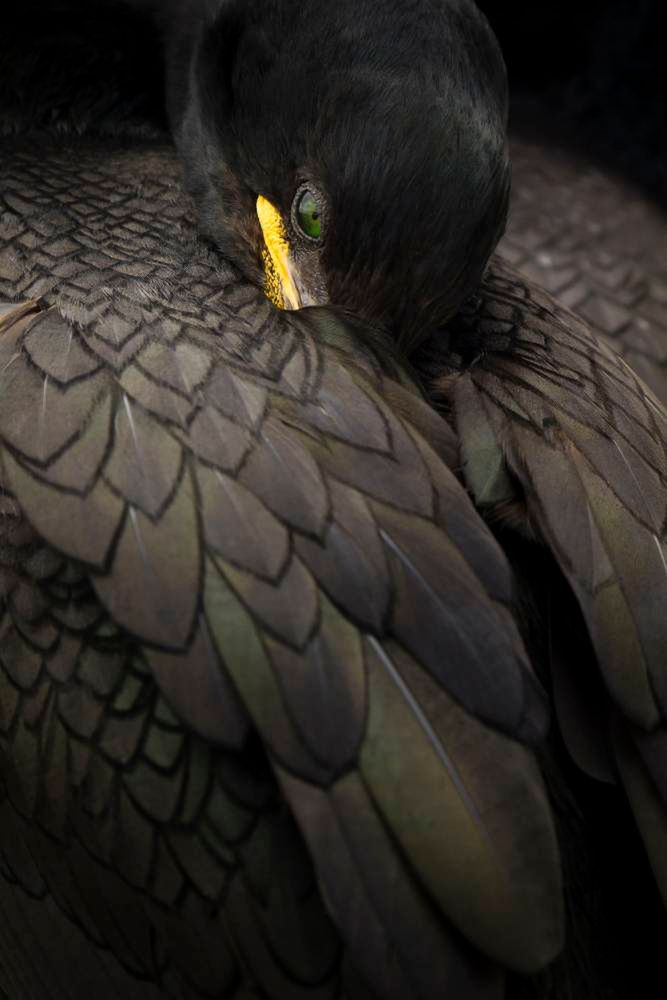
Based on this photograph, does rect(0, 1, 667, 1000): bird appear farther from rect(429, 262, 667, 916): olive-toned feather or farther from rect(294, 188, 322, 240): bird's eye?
rect(294, 188, 322, 240): bird's eye

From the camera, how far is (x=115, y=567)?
1433 millimetres

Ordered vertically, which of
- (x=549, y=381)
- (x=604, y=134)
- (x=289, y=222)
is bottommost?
(x=604, y=134)

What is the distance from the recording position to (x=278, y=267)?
1.92 meters

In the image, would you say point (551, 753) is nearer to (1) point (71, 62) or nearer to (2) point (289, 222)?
(2) point (289, 222)

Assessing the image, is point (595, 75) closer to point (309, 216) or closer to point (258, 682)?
point (309, 216)

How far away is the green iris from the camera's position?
184 centimetres

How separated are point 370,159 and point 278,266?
0.26m

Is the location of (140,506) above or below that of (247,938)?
above

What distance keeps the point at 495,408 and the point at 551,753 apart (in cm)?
41

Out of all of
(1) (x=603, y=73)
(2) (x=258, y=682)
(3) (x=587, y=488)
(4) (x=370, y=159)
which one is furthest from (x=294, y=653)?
(1) (x=603, y=73)

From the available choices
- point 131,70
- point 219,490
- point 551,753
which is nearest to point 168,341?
point 219,490

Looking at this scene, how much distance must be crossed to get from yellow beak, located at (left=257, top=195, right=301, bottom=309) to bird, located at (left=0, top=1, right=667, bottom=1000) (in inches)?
7.6

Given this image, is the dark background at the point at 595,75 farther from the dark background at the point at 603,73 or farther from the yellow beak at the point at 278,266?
the yellow beak at the point at 278,266

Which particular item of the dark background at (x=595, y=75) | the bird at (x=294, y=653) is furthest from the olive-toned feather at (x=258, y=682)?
the dark background at (x=595, y=75)
